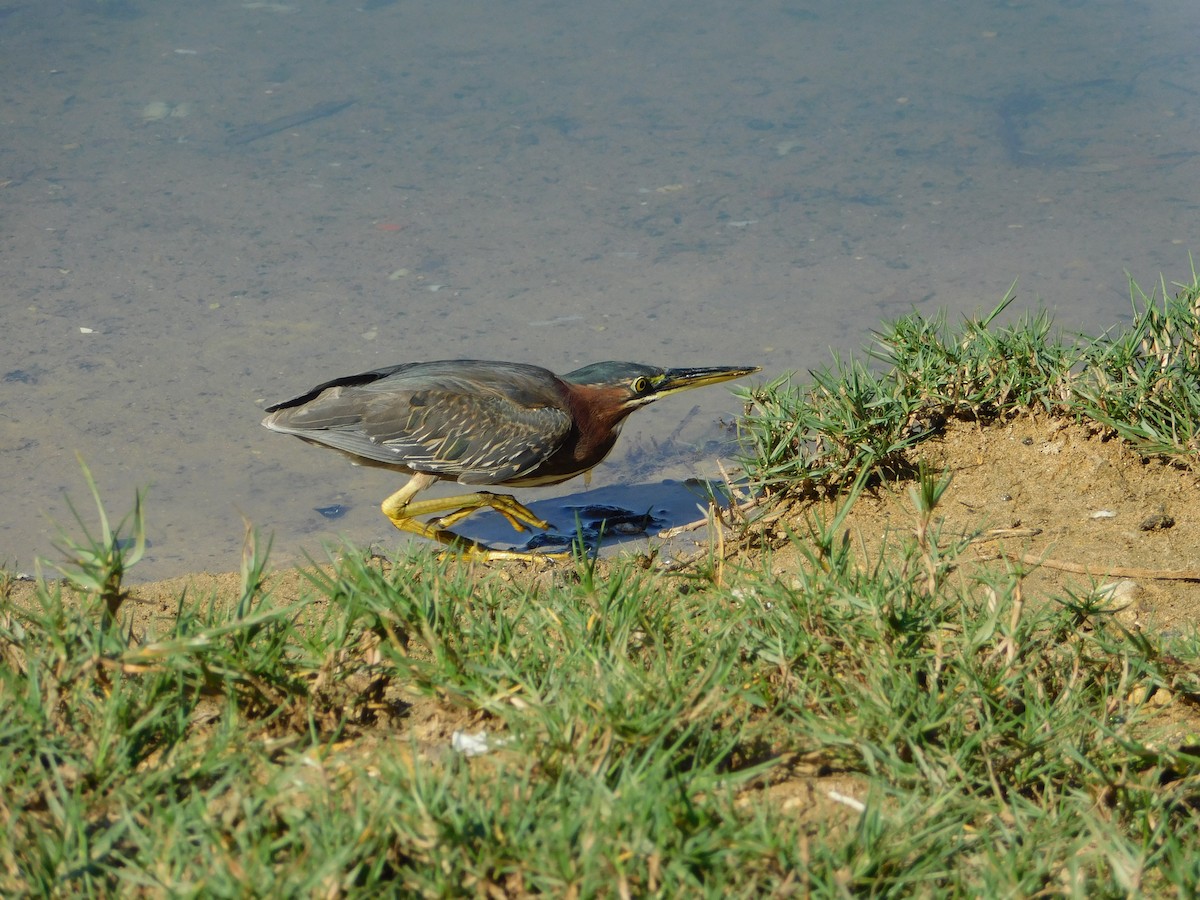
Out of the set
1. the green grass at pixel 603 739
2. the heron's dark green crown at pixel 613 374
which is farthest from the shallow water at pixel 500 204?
the green grass at pixel 603 739

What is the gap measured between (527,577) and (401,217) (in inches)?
167

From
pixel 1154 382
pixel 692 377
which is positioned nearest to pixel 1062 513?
pixel 1154 382

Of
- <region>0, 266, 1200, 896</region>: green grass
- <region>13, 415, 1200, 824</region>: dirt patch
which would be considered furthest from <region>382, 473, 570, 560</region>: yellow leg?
<region>0, 266, 1200, 896</region>: green grass

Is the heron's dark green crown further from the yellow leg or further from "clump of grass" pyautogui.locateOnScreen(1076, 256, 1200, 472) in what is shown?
"clump of grass" pyautogui.locateOnScreen(1076, 256, 1200, 472)

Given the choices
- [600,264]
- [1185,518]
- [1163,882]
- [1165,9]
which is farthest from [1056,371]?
[1165,9]

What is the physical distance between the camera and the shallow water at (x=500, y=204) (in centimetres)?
628

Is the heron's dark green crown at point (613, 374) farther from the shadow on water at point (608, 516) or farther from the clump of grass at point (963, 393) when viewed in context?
the clump of grass at point (963, 393)

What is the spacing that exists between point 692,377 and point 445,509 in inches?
49.6

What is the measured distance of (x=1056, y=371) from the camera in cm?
459

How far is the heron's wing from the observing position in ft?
17.8

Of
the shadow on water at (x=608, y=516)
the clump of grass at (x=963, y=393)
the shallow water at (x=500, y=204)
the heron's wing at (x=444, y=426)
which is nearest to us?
the clump of grass at (x=963, y=393)

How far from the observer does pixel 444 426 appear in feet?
18.0

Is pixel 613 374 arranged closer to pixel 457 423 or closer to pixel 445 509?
pixel 457 423

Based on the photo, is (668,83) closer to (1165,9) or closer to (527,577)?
(1165,9)
